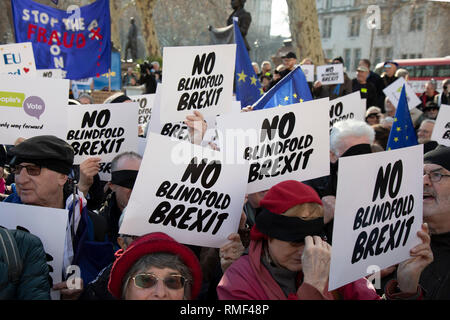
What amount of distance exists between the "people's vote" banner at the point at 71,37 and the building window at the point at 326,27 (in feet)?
168

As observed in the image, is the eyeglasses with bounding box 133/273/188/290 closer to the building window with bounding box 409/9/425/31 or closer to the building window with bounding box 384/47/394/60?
the building window with bounding box 409/9/425/31

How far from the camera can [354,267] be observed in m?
2.39

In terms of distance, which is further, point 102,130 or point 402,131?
point 402,131

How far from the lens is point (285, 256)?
2363mm

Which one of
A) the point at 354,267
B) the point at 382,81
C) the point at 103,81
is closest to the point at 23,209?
the point at 354,267

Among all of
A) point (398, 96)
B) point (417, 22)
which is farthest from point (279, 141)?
point (417, 22)

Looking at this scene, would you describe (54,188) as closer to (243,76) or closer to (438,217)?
(438,217)

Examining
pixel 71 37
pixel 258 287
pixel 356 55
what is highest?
pixel 71 37

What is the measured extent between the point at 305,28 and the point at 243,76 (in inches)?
440

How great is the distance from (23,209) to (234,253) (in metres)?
1.17

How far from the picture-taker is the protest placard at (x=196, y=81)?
427 centimetres

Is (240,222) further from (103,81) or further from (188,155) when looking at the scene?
(103,81)

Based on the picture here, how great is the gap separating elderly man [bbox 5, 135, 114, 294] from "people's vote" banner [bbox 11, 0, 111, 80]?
140 inches

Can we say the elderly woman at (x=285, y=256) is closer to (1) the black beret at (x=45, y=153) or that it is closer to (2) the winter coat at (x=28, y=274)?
(2) the winter coat at (x=28, y=274)
